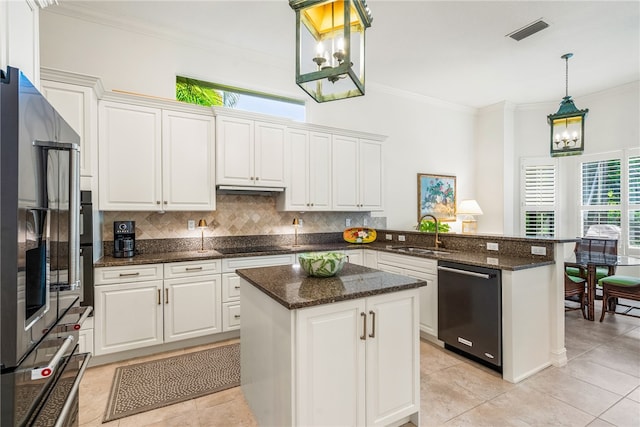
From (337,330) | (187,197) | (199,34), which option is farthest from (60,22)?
(337,330)

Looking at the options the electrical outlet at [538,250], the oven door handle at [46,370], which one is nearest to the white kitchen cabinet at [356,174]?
the electrical outlet at [538,250]

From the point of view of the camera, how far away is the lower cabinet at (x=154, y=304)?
2762 mm

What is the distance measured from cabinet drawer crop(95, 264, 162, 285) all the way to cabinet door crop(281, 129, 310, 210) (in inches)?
64.9

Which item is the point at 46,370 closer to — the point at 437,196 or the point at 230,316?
the point at 230,316

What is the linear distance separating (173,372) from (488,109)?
6.68 m

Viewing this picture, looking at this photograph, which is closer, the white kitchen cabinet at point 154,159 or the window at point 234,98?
the white kitchen cabinet at point 154,159

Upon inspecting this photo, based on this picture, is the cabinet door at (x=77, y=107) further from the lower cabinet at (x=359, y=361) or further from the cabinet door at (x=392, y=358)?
the cabinet door at (x=392, y=358)

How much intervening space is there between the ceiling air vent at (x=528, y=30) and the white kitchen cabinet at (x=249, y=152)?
2933 mm

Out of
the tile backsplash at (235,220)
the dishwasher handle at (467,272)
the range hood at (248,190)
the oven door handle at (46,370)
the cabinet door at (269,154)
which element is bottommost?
the oven door handle at (46,370)

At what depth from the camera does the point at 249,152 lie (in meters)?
3.65

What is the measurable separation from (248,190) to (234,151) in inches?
19.7

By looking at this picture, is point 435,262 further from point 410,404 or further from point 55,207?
point 55,207

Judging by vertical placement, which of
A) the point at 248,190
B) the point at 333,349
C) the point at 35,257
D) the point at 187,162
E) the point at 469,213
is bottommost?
the point at 333,349

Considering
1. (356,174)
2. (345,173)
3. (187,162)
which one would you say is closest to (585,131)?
(356,174)
